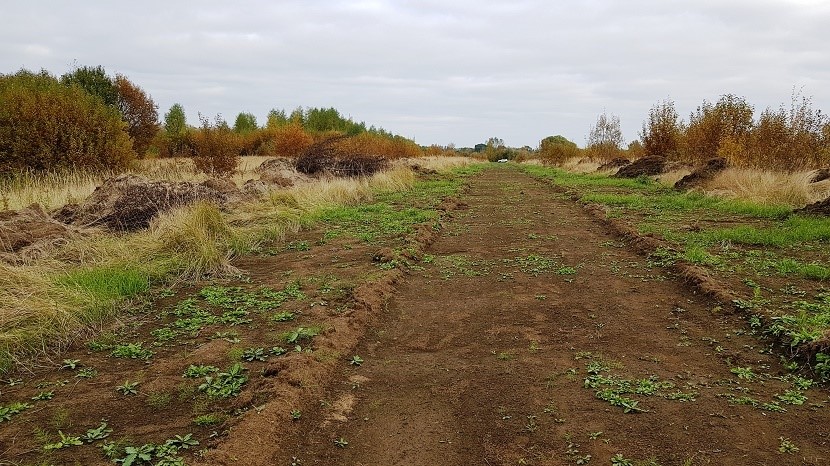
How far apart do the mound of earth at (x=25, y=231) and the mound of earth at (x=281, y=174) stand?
287 inches

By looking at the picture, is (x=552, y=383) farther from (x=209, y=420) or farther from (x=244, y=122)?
(x=244, y=122)

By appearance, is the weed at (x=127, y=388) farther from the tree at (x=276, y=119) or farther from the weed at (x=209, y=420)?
the tree at (x=276, y=119)

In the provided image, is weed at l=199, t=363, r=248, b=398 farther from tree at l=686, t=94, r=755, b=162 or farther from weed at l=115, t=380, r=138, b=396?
tree at l=686, t=94, r=755, b=162

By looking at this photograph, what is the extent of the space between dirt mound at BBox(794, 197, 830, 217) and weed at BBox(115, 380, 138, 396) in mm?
10918

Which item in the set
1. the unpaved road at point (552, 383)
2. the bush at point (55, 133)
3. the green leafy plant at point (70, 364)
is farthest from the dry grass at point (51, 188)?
the unpaved road at point (552, 383)

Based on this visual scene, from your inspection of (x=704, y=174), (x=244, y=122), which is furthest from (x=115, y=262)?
(x=244, y=122)

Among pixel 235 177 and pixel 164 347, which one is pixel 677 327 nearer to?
pixel 164 347

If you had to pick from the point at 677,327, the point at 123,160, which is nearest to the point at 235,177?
the point at 123,160

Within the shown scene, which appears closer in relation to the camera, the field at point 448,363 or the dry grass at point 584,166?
the field at point 448,363

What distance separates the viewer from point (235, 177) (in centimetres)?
1822

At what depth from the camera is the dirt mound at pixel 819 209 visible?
9.72 meters

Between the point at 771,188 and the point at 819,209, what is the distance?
2394 millimetres

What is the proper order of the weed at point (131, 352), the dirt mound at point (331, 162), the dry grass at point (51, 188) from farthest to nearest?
the dirt mound at point (331, 162)
the dry grass at point (51, 188)
the weed at point (131, 352)

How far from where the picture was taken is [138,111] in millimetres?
35188
